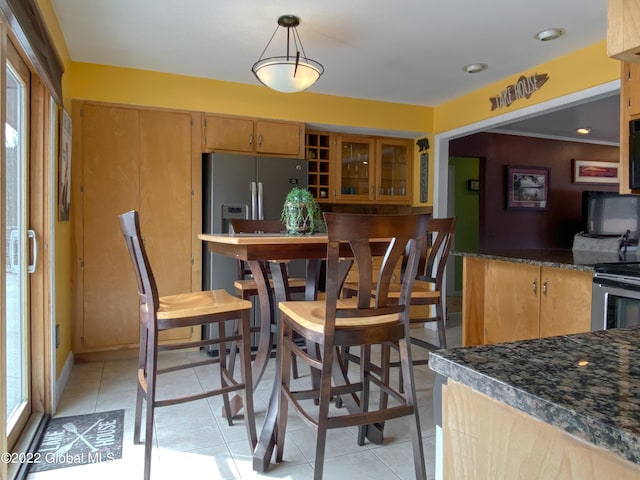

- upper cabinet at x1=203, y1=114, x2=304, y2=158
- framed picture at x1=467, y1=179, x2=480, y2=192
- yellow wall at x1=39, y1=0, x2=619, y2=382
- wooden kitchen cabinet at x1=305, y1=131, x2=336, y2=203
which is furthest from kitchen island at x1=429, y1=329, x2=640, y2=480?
framed picture at x1=467, y1=179, x2=480, y2=192

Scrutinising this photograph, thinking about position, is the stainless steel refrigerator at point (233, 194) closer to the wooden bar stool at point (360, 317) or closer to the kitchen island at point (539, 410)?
the wooden bar stool at point (360, 317)

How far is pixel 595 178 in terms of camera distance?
638 cm

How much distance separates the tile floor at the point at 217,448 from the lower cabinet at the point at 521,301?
671 millimetres

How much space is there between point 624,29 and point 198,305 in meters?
1.90

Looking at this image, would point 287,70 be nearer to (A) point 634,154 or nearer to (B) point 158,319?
(B) point 158,319

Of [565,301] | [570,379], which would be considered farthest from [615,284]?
[570,379]

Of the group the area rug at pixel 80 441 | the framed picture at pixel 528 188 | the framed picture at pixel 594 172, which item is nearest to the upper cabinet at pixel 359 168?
the framed picture at pixel 528 188

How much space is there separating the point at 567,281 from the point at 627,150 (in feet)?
2.88

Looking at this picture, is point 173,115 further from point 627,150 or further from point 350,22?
point 627,150

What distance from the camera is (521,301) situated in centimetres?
284

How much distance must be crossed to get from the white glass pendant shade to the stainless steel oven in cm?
191

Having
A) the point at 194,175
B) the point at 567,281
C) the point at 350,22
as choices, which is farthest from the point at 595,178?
the point at 194,175

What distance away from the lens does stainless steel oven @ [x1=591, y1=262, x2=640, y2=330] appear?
2066 millimetres

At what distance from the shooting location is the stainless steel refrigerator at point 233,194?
3721mm
